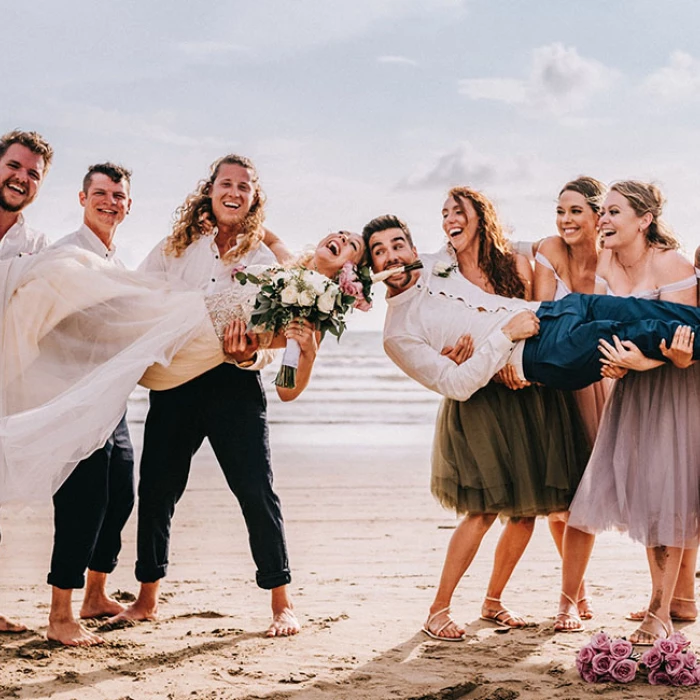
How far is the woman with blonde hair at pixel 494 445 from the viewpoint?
201 inches

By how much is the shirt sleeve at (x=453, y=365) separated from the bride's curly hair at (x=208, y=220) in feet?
3.30

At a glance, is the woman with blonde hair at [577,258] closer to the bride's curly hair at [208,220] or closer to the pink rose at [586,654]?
the pink rose at [586,654]

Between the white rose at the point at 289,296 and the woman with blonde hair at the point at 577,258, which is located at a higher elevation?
the woman with blonde hair at the point at 577,258

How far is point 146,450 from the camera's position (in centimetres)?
527

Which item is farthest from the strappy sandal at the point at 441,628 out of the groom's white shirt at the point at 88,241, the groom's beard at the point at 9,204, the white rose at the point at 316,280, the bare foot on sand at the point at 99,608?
the groom's beard at the point at 9,204

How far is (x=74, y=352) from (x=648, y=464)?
299cm

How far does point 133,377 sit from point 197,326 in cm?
44

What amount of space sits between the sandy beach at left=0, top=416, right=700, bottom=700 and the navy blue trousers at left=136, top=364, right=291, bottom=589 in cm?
44

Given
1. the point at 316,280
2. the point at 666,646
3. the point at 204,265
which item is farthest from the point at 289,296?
the point at 666,646

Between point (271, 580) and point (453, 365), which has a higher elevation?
point (453, 365)

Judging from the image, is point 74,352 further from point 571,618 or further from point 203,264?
point 571,618

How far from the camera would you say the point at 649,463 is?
4.80 m

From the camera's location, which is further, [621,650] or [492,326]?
[492,326]

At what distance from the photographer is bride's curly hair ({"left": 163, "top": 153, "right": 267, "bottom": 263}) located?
5.27 meters
